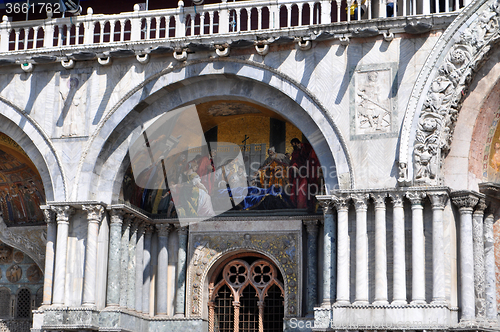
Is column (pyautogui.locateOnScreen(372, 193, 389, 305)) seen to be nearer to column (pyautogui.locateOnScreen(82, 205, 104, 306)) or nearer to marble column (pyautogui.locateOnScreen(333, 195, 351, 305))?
marble column (pyautogui.locateOnScreen(333, 195, 351, 305))

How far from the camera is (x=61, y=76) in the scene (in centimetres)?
2086

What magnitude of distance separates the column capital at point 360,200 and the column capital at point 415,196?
3.01 ft

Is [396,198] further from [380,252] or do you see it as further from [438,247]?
[438,247]

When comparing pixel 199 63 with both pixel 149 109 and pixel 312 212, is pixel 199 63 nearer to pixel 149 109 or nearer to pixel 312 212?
pixel 149 109

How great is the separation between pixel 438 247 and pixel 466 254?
80 centimetres

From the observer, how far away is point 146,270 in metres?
21.7

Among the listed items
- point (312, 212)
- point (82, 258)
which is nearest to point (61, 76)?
point (82, 258)

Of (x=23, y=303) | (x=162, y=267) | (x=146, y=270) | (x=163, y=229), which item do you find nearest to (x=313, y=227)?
(x=163, y=229)

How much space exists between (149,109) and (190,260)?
427 cm

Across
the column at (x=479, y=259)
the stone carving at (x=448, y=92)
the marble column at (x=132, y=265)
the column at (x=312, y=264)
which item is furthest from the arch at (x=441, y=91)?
the marble column at (x=132, y=265)

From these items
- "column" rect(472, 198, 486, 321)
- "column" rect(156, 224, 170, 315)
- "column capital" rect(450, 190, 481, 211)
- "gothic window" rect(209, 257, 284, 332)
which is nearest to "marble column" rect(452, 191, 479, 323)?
"column capital" rect(450, 190, 481, 211)

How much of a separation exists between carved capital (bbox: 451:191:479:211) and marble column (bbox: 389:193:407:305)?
122 cm

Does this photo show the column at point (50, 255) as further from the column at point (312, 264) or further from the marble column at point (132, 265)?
the column at point (312, 264)

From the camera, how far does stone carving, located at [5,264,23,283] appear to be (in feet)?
77.5
